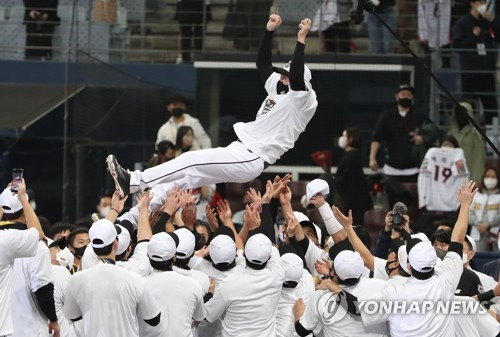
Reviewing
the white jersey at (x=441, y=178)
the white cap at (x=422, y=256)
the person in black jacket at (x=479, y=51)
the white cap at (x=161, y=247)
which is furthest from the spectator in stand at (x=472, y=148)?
the white cap at (x=161, y=247)

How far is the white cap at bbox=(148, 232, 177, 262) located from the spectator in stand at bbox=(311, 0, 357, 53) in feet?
25.7

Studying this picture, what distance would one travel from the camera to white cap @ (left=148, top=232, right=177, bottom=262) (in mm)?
9641

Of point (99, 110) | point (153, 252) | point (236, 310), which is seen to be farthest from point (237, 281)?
point (99, 110)

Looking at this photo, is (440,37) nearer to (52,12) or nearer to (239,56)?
(239,56)

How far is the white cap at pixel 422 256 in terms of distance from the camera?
948 centimetres

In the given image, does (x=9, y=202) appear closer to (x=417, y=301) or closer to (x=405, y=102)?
(x=417, y=301)

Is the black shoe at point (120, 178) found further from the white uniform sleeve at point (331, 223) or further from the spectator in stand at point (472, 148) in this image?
the spectator in stand at point (472, 148)

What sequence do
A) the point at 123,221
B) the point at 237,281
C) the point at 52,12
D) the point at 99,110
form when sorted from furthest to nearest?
the point at 52,12
the point at 99,110
the point at 123,221
the point at 237,281

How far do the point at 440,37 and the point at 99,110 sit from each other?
4646mm

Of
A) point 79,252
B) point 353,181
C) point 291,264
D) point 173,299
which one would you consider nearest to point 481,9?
point 353,181

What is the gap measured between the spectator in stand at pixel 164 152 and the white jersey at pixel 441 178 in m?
3.06

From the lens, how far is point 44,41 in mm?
17906

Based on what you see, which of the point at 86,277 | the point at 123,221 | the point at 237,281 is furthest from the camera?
the point at 123,221

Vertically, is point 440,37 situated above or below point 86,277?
above
